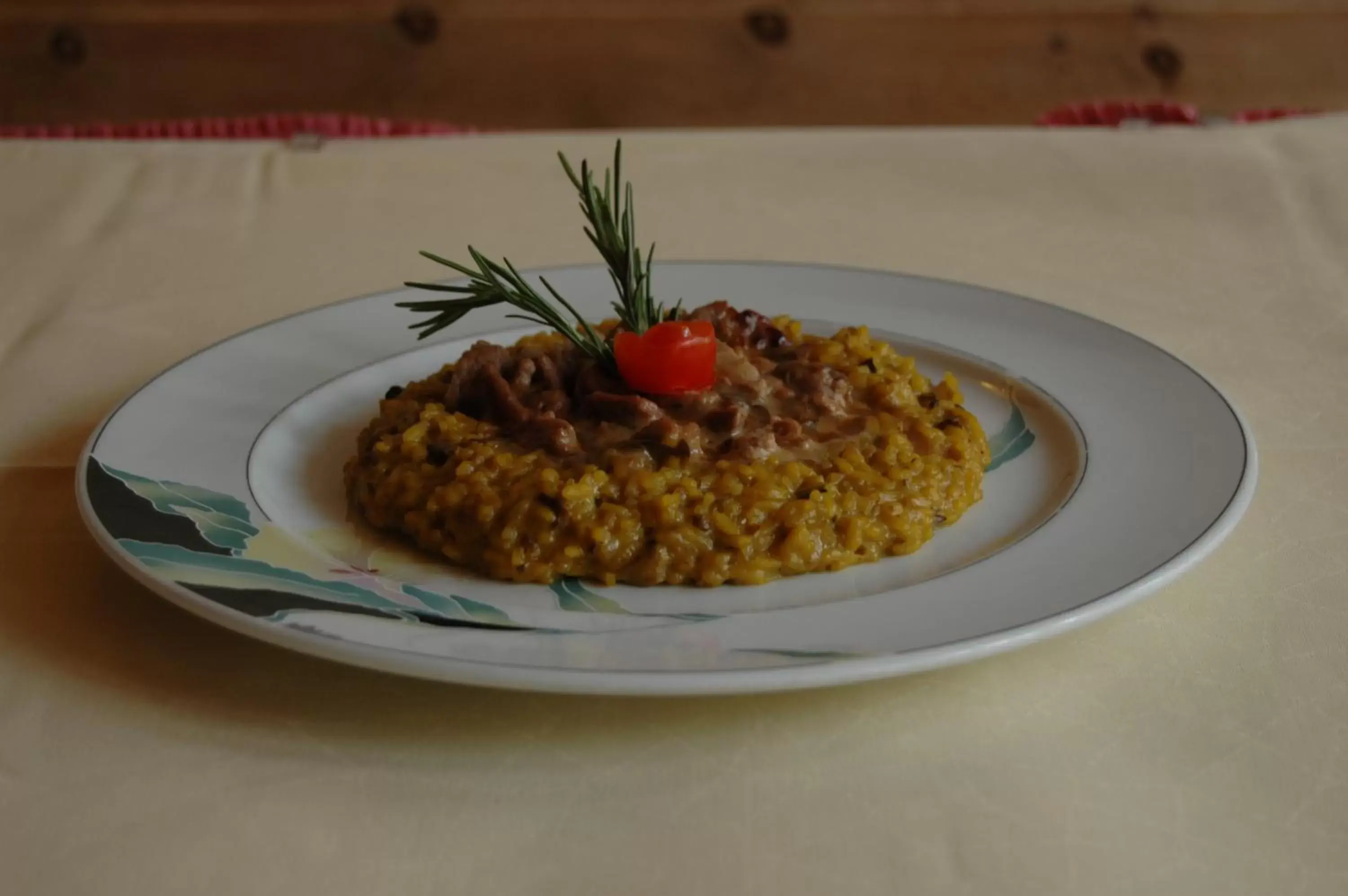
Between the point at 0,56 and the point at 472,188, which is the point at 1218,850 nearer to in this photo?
the point at 472,188

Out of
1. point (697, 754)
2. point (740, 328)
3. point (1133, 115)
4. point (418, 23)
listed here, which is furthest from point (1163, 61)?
point (697, 754)

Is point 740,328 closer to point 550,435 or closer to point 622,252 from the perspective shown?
point 622,252

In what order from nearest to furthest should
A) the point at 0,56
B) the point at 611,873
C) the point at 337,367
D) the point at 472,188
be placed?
the point at 611,873, the point at 337,367, the point at 472,188, the point at 0,56

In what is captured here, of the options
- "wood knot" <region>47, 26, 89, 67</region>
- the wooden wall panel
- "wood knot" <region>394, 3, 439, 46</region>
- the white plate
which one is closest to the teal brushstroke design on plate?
the white plate

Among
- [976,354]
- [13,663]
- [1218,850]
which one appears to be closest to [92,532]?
[13,663]

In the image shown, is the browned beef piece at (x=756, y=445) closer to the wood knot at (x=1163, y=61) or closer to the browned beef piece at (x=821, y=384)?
the browned beef piece at (x=821, y=384)
